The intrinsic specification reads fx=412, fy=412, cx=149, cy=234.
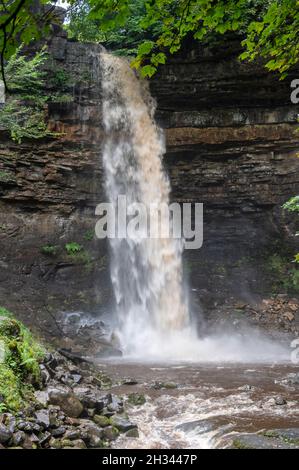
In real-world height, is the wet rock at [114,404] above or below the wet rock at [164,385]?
below

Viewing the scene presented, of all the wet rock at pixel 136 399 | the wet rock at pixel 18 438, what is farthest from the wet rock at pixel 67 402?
the wet rock at pixel 136 399

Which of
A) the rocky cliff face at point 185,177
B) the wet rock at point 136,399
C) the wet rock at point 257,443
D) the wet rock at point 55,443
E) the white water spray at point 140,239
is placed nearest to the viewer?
the wet rock at point 55,443

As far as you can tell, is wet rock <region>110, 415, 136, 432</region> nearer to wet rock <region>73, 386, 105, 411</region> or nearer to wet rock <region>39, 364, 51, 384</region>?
wet rock <region>73, 386, 105, 411</region>

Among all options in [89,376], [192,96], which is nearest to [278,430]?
[89,376]

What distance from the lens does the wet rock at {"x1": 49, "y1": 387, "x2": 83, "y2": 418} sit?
199 inches

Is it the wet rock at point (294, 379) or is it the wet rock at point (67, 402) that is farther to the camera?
the wet rock at point (294, 379)


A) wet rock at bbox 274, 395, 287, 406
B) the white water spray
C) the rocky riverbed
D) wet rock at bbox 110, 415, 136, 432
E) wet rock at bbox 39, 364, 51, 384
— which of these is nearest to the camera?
the rocky riverbed

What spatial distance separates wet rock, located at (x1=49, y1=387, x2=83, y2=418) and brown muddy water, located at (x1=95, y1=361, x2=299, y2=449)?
67 centimetres

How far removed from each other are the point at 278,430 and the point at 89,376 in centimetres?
385

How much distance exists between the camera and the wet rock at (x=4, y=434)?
3.70m

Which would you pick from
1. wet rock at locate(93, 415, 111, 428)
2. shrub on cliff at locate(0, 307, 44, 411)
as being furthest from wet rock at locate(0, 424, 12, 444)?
wet rock at locate(93, 415, 111, 428)

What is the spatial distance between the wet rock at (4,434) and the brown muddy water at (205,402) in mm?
1436

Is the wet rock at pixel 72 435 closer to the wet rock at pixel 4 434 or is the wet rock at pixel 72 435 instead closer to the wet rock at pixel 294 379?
the wet rock at pixel 4 434

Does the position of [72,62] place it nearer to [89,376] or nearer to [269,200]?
[269,200]
